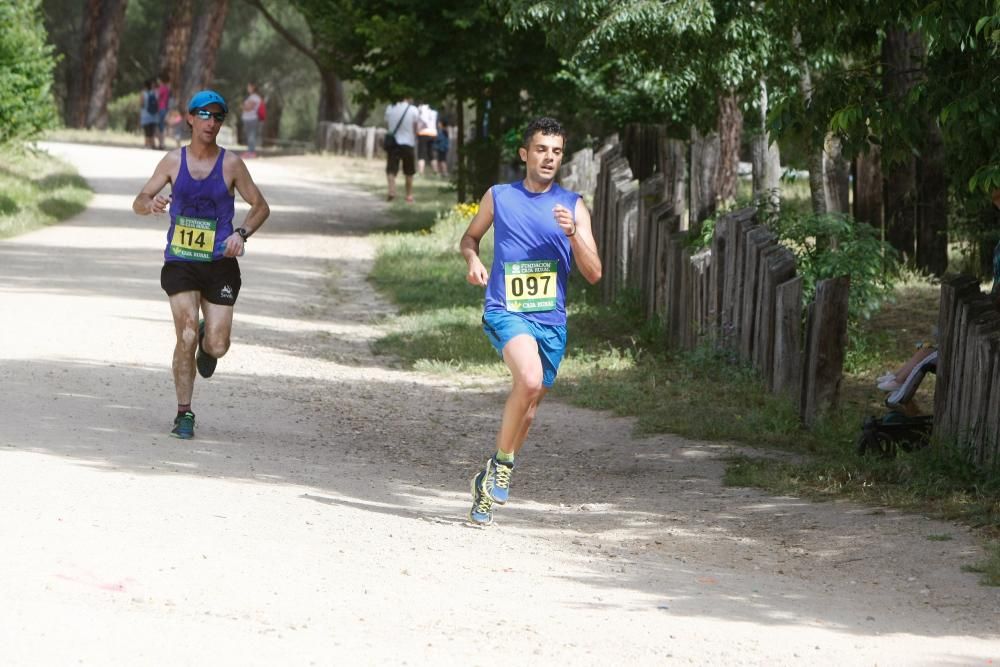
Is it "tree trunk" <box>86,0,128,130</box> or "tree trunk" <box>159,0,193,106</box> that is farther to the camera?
"tree trunk" <box>86,0,128,130</box>

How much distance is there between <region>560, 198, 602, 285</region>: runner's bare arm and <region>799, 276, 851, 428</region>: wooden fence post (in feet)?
8.85

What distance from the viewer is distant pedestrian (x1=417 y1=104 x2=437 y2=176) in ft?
113

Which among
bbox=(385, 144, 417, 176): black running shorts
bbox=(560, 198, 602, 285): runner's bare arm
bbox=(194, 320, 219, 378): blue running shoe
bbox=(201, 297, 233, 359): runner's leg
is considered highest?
bbox=(385, 144, 417, 176): black running shorts

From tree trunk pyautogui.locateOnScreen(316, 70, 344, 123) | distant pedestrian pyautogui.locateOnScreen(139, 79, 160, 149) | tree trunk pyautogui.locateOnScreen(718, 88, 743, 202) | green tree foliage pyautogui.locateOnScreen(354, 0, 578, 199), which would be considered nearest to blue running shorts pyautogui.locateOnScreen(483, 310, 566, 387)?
tree trunk pyautogui.locateOnScreen(718, 88, 743, 202)

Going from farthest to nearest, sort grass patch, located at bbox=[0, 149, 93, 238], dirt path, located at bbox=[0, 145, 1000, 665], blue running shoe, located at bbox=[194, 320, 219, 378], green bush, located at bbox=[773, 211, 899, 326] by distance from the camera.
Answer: grass patch, located at bbox=[0, 149, 93, 238], green bush, located at bbox=[773, 211, 899, 326], blue running shoe, located at bbox=[194, 320, 219, 378], dirt path, located at bbox=[0, 145, 1000, 665]

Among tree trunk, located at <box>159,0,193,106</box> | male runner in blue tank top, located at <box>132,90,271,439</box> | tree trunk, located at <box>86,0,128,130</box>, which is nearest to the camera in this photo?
male runner in blue tank top, located at <box>132,90,271,439</box>

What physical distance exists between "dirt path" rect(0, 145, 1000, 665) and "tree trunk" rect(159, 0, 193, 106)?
3795 centimetres

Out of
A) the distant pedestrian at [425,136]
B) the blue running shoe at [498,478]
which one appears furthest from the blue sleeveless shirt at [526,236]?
the distant pedestrian at [425,136]

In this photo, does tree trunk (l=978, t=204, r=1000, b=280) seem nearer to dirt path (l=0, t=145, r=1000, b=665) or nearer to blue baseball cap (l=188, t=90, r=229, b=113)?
dirt path (l=0, t=145, r=1000, b=665)

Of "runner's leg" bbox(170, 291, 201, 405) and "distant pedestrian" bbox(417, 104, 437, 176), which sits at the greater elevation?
"distant pedestrian" bbox(417, 104, 437, 176)

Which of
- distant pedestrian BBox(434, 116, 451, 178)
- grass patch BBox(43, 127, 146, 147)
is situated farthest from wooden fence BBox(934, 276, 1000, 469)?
grass patch BBox(43, 127, 146, 147)

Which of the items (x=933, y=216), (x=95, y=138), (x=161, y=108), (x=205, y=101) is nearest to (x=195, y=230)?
(x=205, y=101)

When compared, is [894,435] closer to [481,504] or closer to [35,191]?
[481,504]

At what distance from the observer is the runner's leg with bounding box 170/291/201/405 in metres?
9.84
